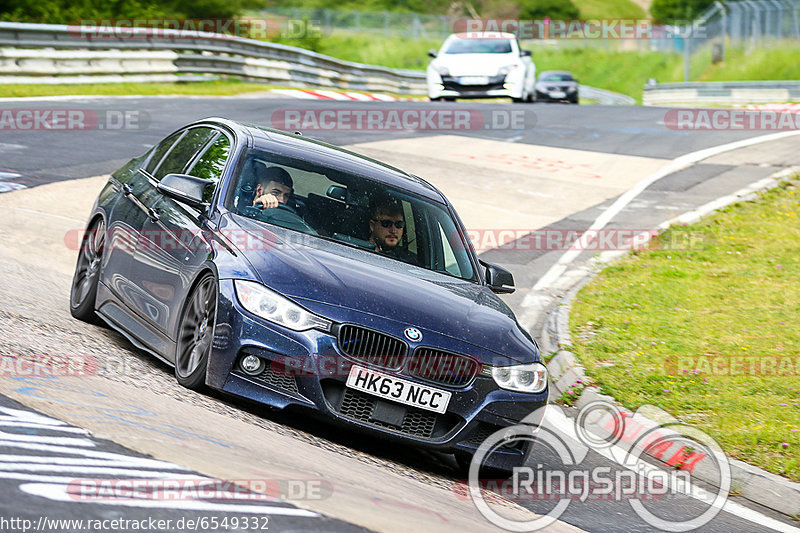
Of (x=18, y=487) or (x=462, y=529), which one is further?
(x=462, y=529)

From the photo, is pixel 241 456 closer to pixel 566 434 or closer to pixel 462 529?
pixel 462 529

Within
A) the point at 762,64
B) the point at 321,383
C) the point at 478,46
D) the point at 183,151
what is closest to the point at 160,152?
the point at 183,151

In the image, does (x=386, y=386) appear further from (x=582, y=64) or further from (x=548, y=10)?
(x=548, y=10)

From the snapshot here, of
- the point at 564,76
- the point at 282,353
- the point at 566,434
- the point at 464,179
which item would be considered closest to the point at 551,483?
the point at 566,434

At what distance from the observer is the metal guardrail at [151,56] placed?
2244 centimetres

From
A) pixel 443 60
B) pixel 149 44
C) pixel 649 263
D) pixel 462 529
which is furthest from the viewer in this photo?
pixel 443 60

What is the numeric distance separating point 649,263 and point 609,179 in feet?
17.3

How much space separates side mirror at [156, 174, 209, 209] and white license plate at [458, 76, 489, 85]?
20912 mm

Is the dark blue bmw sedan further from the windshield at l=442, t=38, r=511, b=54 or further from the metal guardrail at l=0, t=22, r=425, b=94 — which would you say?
the windshield at l=442, t=38, r=511, b=54

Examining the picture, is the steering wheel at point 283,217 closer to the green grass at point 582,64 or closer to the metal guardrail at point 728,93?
the green grass at point 582,64

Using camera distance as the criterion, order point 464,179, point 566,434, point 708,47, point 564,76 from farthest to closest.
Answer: point 708,47, point 564,76, point 464,179, point 566,434

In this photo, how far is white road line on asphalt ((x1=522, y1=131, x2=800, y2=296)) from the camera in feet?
41.4

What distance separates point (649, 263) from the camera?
13211 mm

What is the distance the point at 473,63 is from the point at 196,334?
2203cm
